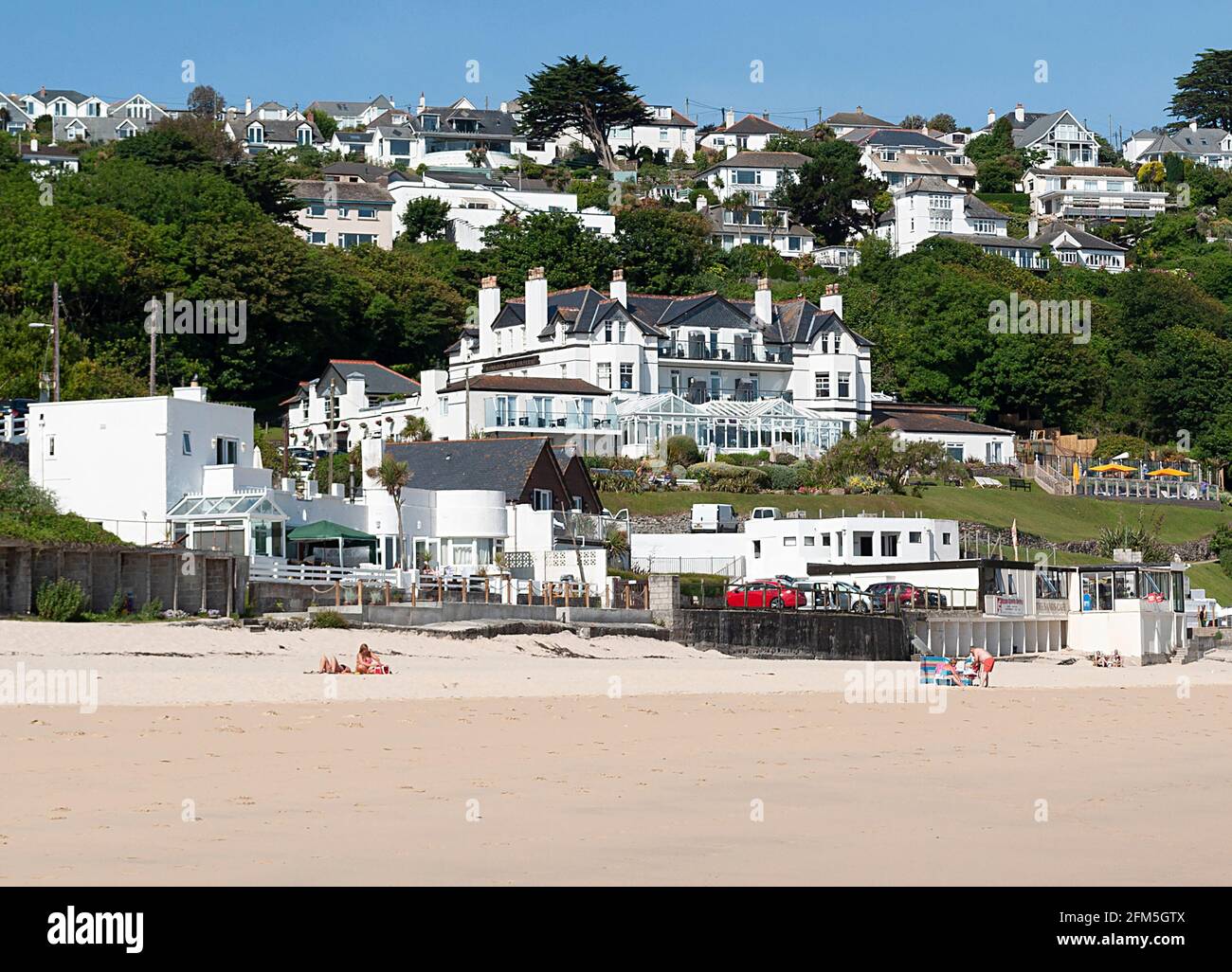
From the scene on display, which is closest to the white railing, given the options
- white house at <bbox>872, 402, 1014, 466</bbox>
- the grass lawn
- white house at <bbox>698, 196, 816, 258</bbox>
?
the grass lawn

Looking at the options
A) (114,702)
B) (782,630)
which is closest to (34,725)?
(114,702)

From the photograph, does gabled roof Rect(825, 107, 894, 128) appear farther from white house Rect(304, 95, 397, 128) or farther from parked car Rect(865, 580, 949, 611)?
parked car Rect(865, 580, 949, 611)

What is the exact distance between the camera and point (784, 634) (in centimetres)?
4238

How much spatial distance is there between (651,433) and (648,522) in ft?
51.9

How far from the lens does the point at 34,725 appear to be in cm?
1909

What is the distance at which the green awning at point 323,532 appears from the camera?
4338 cm

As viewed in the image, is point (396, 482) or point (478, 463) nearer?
point (396, 482)

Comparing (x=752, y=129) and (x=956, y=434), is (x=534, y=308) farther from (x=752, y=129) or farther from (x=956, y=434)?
(x=752, y=129)

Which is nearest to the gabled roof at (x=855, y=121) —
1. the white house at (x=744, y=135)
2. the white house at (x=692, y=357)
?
the white house at (x=744, y=135)

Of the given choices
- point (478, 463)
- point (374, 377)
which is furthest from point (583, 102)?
point (478, 463)

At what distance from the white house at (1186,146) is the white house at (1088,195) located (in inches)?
818

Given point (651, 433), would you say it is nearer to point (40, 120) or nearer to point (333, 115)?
point (40, 120)

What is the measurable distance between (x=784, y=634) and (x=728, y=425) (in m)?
38.6
